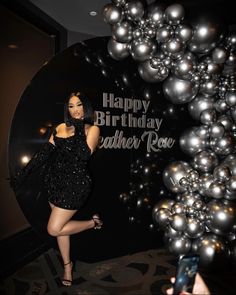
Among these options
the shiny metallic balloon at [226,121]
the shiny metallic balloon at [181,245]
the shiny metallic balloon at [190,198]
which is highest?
the shiny metallic balloon at [226,121]

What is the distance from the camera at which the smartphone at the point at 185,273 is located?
144cm

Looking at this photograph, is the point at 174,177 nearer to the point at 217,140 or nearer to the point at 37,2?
the point at 217,140

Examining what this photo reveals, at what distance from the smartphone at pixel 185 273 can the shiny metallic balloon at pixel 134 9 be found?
1.89m

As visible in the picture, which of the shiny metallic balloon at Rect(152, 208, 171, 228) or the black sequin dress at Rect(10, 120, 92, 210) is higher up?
the black sequin dress at Rect(10, 120, 92, 210)

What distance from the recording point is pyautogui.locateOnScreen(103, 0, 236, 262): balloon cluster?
8.09ft

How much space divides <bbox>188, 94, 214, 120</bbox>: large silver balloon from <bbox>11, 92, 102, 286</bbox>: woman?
0.93 m

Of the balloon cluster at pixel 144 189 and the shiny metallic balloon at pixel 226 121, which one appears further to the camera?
the balloon cluster at pixel 144 189

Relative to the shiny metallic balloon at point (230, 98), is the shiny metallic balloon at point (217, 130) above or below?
below

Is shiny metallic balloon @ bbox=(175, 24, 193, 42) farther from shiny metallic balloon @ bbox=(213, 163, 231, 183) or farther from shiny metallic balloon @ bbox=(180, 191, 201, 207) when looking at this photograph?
shiny metallic balloon @ bbox=(180, 191, 201, 207)

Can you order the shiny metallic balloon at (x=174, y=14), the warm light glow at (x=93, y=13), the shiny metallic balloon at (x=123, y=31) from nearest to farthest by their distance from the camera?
the shiny metallic balloon at (x=174, y=14)
the shiny metallic balloon at (x=123, y=31)
the warm light glow at (x=93, y=13)

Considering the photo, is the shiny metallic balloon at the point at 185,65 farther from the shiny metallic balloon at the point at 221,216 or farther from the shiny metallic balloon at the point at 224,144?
the shiny metallic balloon at the point at 221,216

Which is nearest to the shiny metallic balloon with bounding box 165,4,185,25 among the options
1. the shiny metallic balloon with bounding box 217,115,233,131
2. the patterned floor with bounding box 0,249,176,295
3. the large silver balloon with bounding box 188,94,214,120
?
the large silver balloon with bounding box 188,94,214,120

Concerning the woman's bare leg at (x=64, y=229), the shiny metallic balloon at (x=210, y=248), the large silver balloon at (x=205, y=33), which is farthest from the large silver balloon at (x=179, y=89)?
the woman's bare leg at (x=64, y=229)

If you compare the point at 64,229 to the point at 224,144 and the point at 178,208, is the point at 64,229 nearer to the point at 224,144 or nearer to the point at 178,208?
the point at 178,208
